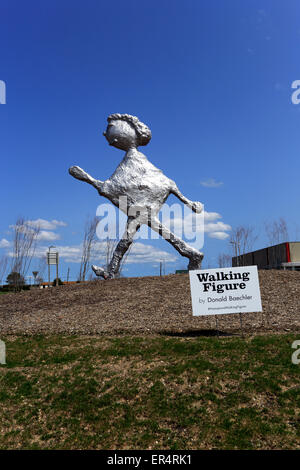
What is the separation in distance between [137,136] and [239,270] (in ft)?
26.2

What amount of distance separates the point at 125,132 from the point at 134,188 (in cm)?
242

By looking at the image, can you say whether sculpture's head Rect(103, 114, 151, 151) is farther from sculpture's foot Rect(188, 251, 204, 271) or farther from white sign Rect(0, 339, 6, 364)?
white sign Rect(0, 339, 6, 364)

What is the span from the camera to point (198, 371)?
21.7ft

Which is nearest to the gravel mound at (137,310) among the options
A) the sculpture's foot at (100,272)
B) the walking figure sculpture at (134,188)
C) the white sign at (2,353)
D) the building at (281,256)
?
the sculpture's foot at (100,272)

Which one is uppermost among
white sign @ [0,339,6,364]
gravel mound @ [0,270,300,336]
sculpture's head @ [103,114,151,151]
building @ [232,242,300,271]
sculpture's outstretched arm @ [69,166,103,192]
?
sculpture's head @ [103,114,151,151]

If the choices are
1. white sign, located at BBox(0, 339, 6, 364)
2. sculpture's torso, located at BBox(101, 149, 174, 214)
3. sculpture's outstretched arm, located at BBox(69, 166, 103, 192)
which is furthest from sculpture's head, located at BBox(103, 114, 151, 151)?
white sign, located at BBox(0, 339, 6, 364)

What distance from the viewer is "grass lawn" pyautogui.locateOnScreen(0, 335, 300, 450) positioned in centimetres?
530

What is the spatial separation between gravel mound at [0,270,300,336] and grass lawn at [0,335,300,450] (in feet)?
4.06

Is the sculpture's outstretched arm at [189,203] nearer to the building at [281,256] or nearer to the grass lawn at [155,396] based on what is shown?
the grass lawn at [155,396]

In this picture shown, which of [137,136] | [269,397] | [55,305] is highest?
[137,136]

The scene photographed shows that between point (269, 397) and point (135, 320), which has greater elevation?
point (135, 320)

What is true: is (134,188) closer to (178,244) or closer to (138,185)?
(138,185)

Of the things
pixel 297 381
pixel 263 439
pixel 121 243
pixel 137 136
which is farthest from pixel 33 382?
pixel 137 136
